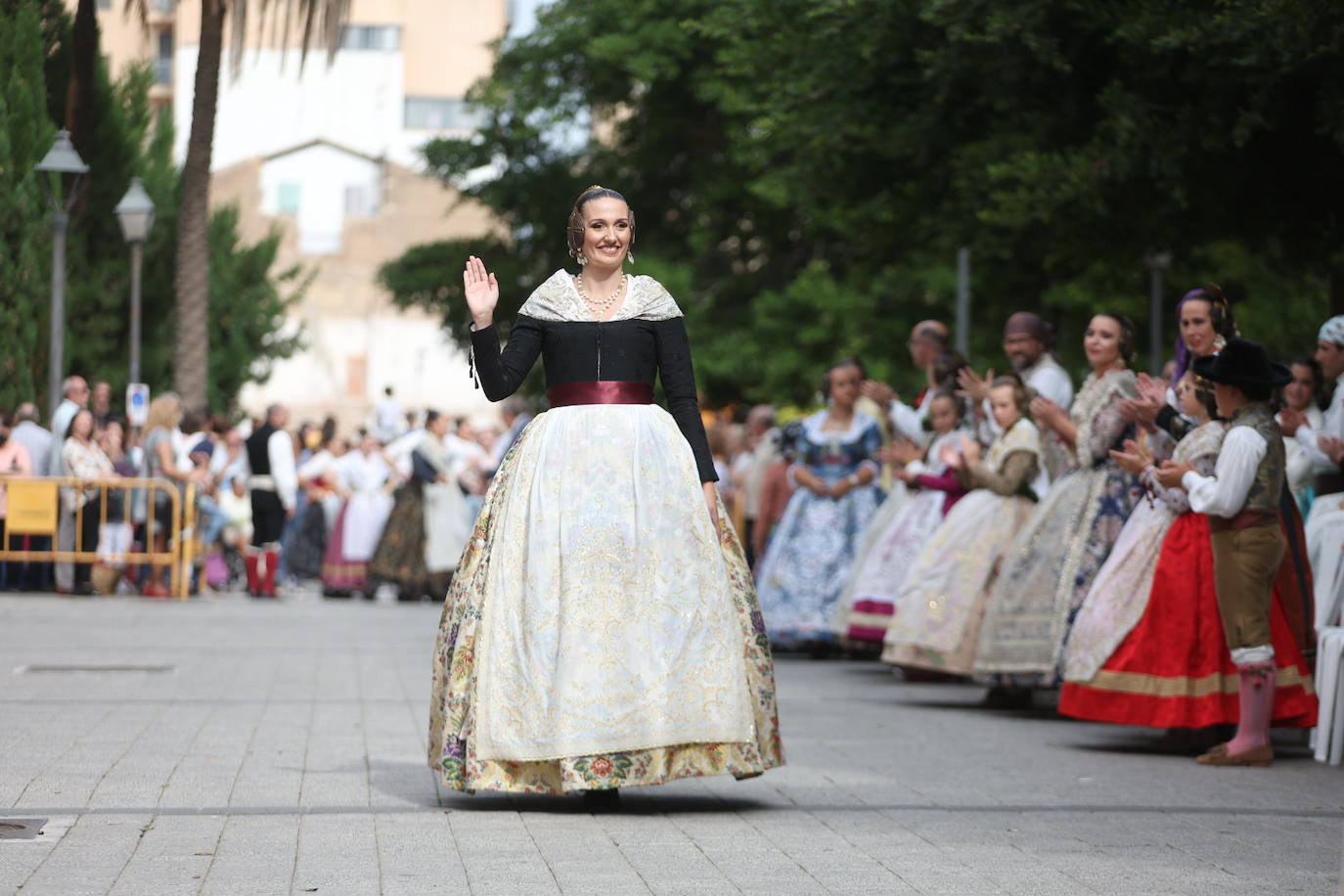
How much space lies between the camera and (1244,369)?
9.88 metres

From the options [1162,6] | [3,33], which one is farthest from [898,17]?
[3,33]

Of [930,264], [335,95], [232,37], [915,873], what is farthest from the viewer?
[335,95]

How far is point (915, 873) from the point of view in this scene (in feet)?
22.1

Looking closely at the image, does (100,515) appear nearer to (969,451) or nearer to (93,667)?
(93,667)

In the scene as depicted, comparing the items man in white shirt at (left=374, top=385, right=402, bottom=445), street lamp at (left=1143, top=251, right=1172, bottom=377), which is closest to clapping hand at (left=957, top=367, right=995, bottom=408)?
man in white shirt at (left=374, top=385, right=402, bottom=445)

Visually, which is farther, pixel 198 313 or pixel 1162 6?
pixel 198 313

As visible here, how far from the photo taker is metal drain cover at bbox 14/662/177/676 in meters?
13.8

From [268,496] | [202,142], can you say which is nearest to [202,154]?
[202,142]

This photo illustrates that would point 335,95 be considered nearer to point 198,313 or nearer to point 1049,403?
point 198,313

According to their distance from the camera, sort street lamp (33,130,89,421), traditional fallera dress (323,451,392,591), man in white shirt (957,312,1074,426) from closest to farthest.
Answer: man in white shirt (957,312,1074,426)
street lamp (33,130,89,421)
traditional fallera dress (323,451,392,591)

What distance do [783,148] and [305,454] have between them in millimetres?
11368

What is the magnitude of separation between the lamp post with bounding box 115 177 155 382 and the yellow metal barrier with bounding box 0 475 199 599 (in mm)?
2627

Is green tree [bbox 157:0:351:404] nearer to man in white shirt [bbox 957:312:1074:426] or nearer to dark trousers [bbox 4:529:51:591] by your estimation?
dark trousers [bbox 4:529:51:591]

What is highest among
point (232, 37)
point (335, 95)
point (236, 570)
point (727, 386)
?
point (335, 95)
